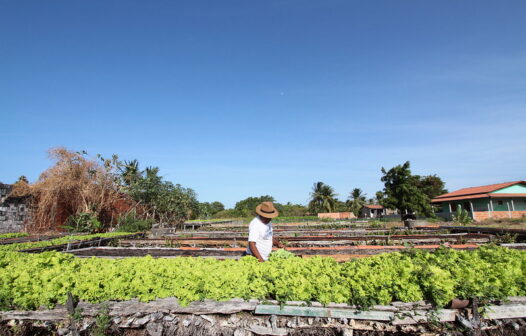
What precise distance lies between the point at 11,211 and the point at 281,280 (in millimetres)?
20415

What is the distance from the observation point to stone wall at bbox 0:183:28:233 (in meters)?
16.5

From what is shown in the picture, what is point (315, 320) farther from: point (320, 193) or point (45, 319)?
point (320, 193)

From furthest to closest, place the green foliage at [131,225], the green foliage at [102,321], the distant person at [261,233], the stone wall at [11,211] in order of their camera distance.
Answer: the green foliage at [131,225] → the stone wall at [11,211] → the distant person at [261,233] → the green foliage at [102,321]

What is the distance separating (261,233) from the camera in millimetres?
5102

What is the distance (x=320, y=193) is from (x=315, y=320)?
5391 cm

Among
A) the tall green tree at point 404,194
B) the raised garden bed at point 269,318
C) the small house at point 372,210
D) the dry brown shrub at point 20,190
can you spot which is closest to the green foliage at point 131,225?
the dry brown shrub at point 20,190

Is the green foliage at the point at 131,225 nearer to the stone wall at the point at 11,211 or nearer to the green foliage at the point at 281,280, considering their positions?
the stone wall at the point at 11,211

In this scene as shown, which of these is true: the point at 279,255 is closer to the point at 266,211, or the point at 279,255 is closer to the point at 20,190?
the point at 266,211

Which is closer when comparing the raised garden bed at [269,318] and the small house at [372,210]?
the raised garden bed at [269,318]

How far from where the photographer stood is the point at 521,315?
3793mm

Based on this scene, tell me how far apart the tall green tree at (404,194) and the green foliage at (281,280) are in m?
26.1

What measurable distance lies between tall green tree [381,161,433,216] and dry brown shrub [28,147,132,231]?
2664 centimetres

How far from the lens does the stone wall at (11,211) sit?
16.5 m

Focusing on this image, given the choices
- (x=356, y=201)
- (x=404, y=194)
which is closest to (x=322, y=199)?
(x=356, y=201)
